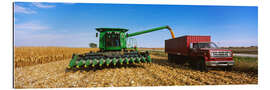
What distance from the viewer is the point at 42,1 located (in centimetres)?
447

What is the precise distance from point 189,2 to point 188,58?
4330mm

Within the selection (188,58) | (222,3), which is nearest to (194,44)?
(188,58)

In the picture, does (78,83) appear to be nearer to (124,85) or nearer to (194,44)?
(124,85)

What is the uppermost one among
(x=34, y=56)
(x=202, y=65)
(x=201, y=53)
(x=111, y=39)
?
(x=111, y=39)

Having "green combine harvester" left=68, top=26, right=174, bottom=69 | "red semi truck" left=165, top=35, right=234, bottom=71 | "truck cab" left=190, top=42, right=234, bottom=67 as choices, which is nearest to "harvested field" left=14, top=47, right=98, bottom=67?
"green combine harvester" left=68, top=26, right=174, bottom=69

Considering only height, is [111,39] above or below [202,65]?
above

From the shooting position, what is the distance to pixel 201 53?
666cm

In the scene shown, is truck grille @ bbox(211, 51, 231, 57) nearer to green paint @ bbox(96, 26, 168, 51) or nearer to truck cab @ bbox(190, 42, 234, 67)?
truck cab @ bbox(190, 42, 234, 67)

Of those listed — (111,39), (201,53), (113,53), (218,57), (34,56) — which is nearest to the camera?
(218,57)

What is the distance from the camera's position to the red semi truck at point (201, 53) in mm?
6270

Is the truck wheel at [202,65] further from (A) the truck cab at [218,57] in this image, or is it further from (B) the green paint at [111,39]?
(B) the green paint at [111,39]

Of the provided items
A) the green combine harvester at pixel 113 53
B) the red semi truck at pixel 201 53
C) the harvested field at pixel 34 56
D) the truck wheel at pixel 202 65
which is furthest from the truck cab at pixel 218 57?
the harvested field at pixel 34 56

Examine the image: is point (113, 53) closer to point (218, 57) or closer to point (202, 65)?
point (202, 65)

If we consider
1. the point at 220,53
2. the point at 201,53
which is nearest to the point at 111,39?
the point at 201,53
